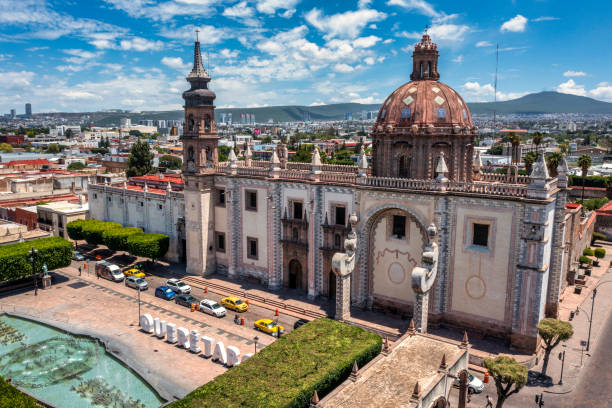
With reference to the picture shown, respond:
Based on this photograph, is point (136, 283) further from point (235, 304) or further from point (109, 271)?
point (235, 304)

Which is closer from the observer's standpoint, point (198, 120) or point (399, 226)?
point (399, 226)

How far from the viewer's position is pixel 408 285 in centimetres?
3712

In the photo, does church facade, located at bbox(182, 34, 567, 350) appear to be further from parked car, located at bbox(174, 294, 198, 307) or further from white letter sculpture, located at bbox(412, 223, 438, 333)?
parked car, located at bbox(174, 294, 198, 307)

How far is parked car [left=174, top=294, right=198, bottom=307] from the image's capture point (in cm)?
4166

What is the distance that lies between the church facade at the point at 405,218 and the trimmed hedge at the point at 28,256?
1327 centimetres

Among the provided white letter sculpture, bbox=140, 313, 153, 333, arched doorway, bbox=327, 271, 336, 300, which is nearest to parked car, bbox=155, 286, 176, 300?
white letter sculpture, bbox=140, 313, 153, 333

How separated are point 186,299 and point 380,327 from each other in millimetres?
18083

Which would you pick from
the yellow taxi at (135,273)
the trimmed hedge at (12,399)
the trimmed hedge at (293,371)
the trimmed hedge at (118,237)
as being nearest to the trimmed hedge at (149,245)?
the trimmed hedge at (118,237)

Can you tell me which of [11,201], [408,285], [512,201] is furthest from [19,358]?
[11,201]

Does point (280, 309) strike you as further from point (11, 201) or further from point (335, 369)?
point (11, 201)

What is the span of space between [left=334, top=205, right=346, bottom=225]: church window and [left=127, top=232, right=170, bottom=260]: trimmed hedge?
21945 millimetres

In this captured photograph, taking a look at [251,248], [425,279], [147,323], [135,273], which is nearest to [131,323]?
[147,323]

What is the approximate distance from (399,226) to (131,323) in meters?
23.9

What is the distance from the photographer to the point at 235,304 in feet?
134
